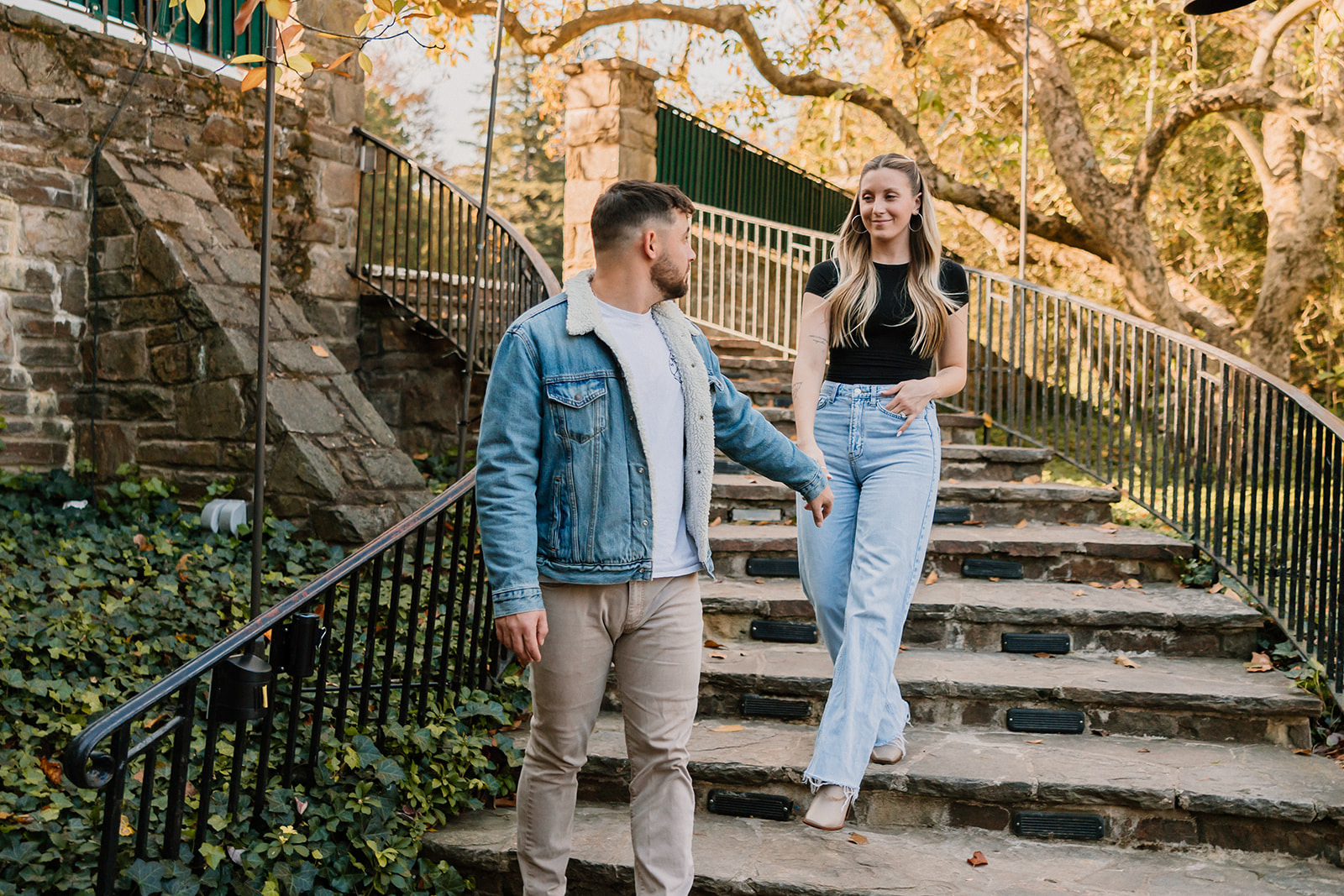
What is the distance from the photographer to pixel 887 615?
3.07 meters

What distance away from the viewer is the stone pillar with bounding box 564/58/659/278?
9.06m

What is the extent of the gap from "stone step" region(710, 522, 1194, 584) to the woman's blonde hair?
190 cm

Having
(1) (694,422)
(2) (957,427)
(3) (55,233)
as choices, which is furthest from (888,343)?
(3) (55,233)

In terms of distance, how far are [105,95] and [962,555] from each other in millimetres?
5251

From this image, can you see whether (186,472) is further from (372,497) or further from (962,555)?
(962,555)

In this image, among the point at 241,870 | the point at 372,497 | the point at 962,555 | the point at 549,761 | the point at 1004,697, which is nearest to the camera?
the point at 549,761

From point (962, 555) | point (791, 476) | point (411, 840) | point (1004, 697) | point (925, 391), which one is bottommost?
point (411, 840)

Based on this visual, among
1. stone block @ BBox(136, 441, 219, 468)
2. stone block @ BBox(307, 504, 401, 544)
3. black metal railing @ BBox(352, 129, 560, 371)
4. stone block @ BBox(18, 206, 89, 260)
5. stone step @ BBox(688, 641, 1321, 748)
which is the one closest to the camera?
stone step @ BBox(688, 641, 1321, 748)

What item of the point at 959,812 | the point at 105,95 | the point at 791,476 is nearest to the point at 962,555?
the point at 959,812

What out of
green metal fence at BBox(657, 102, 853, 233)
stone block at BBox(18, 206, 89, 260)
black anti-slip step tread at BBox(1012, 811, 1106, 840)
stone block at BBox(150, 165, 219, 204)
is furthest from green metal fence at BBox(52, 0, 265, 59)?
black anti-slip step tread at BBox(1012, 811, 1106, 840)

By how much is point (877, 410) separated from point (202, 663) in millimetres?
1948

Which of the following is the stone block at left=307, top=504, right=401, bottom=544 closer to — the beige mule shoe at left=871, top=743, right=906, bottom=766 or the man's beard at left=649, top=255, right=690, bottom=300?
the beige mule shoe at left=871, top=743, right=906, bottom=766

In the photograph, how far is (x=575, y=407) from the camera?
2.30 meters

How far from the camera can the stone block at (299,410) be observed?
5.35 m
